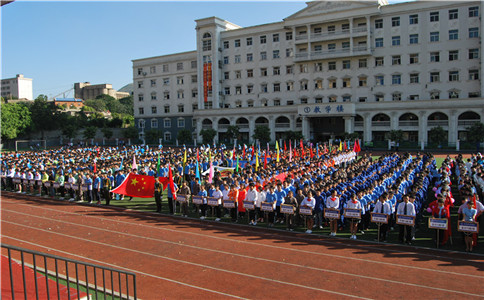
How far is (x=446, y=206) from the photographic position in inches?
427

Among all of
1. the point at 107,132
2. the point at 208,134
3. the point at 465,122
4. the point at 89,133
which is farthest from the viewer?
the point at 107,132

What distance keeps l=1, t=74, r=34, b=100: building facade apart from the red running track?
485ft

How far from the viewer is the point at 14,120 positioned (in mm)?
62844

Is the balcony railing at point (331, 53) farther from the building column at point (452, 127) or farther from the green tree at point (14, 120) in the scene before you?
the green tree at point (14, 120)

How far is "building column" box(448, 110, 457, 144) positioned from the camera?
41.9 meters

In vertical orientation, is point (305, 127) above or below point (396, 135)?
above

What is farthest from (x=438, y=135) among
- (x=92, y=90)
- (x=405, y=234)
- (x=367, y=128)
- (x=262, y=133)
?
(x=92, y=90)

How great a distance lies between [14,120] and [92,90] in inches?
3686

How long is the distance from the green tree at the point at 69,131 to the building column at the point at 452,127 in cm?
6159

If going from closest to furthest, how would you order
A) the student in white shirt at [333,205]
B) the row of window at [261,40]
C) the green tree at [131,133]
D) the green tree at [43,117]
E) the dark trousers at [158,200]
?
the student in white shirt at [333,205], the dark trousers at [158,200], the row of window at [261,40], the green tree at [131,133], the green tree at [43,117]

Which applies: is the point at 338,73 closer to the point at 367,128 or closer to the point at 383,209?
the point at 367,128

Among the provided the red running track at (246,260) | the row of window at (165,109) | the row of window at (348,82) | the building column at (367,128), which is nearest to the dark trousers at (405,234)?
the red running track at (246,260)

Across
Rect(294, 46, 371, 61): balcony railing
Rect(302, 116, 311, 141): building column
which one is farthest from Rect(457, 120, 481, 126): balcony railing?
Rect(302, 116, 311, 141): building column

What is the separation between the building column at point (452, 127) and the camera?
41.9m
